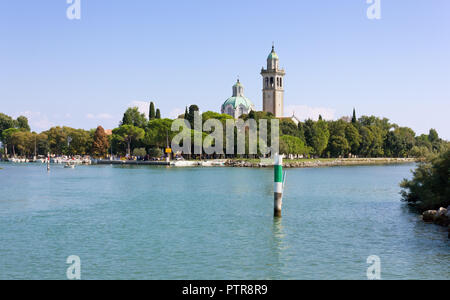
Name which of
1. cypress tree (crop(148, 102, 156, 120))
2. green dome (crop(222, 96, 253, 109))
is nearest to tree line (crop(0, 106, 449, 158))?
cypress tree (crop(148, 102, 156, 120))

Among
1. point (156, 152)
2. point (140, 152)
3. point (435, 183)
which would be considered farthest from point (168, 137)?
point (435, 183)

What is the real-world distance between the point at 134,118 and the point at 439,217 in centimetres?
11555

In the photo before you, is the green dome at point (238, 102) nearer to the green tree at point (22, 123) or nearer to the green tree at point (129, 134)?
the green tree at point (129, 134)

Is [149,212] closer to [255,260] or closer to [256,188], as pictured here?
[255,260]

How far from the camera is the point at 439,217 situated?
81.7 ft

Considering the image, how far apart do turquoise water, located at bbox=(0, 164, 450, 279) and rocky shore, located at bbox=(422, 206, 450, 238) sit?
539mm

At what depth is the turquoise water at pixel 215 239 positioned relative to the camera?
16.9m

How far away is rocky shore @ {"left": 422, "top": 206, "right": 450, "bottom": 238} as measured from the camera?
24.2 m

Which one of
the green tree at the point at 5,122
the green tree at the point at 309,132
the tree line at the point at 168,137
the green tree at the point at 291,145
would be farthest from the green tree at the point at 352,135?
the green tree at the point at 5,122

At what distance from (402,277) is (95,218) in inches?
705

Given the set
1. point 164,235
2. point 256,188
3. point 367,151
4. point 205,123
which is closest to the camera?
point 164,235

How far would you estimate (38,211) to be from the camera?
3091cm

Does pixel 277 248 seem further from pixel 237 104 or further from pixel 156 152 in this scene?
pixel 237 104
